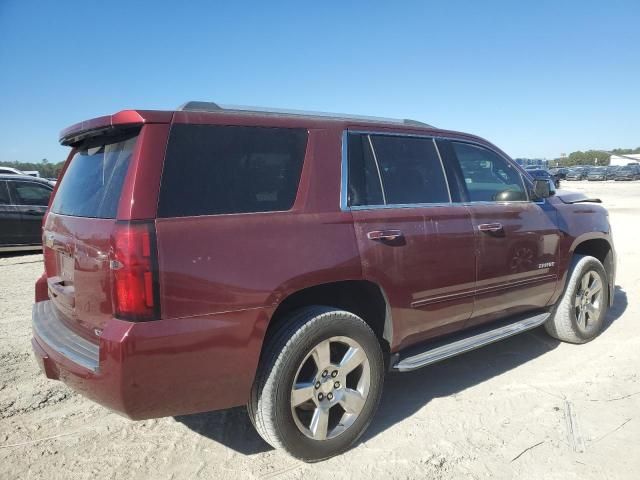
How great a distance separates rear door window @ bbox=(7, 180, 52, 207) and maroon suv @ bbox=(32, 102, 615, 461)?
7.66 metres

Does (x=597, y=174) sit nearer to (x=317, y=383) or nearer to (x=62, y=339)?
(x=317, y=383)

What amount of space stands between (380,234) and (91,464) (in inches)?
81.8

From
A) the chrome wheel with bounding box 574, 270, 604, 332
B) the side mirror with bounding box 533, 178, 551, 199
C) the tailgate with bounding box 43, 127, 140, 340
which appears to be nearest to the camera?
the tailgate with bounding box 43, 127, 140, 340

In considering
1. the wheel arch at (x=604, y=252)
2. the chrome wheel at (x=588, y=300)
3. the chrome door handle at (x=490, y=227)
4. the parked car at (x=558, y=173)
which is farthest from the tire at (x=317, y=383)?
the parked car at (x=558, y=173)

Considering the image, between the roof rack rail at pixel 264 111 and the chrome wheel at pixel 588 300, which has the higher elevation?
the roof rack rail at pixel 264 111

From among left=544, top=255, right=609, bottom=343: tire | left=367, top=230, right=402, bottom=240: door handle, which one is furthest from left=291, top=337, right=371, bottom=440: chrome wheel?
left=544, top=255, right=609, bottom=343: tire

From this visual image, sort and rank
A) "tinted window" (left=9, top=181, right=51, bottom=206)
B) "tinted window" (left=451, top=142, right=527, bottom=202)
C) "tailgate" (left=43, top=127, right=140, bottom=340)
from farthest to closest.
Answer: "tinted window" (left=9, top=181, right=51, bottom=206)
"tinted window" (left=451, top=142, right=527, bottom=202)
"tailgate" (left=43, top=127, right=140, bottom=340)

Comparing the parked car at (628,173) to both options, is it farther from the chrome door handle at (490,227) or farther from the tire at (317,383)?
the tire at (317,383)

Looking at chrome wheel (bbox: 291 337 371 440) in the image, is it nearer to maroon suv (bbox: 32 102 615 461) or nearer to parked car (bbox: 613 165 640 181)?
maroon suv (bbox: 32 102 615 461)

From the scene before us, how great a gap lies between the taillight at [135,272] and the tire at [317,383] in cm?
70

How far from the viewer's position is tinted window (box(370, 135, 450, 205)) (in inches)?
130

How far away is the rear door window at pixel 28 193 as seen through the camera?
9.82m

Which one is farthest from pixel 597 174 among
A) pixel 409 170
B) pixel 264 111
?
pixel 264 111

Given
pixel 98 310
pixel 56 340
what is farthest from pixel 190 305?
pixel 56 340
